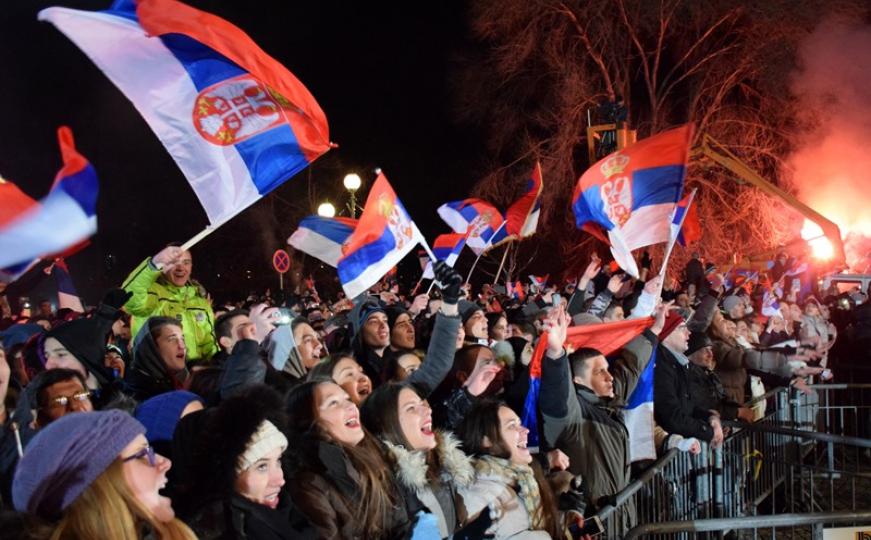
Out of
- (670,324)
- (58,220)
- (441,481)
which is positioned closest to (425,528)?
(441,481)

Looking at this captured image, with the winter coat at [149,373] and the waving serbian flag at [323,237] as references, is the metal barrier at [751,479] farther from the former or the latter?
the waving serbian flag at [323,237]

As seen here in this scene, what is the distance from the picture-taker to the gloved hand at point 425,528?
3547 mm

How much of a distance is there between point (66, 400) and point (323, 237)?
546 centimetres

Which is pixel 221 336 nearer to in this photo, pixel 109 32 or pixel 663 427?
pixel 109 32

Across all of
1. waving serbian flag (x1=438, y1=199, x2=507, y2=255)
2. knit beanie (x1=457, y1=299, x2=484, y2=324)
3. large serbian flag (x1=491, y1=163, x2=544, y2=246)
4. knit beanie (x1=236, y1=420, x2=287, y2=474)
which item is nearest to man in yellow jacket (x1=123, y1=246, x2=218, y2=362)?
knit beanie (x1=457, y1=299, x2=484, y2=324)

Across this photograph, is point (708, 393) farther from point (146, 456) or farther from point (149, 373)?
point (146, 456)

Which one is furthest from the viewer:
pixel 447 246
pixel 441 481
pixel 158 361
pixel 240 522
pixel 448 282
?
pixel 447 246

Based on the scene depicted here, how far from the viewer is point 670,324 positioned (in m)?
6.97

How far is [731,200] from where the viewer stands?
25.0m

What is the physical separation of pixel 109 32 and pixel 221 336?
221 cm

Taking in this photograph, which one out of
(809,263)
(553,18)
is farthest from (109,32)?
(553,18)

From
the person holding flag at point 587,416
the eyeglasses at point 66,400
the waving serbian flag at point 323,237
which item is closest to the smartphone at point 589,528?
the person holding flag at point 587,416

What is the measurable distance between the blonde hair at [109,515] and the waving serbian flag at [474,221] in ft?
32.7

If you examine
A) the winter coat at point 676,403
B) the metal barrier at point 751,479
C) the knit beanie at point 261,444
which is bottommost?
the metal barrier at point 751,479
